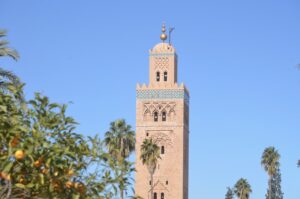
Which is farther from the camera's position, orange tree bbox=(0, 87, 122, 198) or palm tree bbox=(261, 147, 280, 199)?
palm tree bbox=(261, 147, 280, 199)

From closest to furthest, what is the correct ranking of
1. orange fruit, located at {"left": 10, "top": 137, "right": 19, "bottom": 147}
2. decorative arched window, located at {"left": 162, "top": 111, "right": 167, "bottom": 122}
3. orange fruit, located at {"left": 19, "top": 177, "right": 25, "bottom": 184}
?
1. orange fruit, located at {"left": 10, "top": 137, "right": 19, "bottom": 147}
2. orange fruit, located at {"left": 19, "top": 177, "right": 25, "bottom": 184}
3. decorative arched window, located at {"left": 162, "top": 111, "right": 167, "bottom": 122}

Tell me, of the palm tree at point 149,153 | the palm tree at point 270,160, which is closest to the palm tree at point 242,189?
the palm tree at point 270,160

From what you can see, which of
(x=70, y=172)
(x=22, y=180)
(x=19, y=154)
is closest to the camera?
(x=19, y=154)

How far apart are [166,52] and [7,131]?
69.8m

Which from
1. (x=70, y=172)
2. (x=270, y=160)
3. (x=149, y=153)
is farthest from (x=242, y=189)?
(x=70, y=172)

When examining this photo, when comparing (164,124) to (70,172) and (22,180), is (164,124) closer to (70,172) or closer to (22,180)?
(70,172)

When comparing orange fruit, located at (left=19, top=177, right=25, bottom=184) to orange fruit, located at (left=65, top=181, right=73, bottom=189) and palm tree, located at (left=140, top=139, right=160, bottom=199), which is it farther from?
palm tree, located at (left=140, top=139, right=160, bottom=199)

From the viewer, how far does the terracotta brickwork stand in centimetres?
7881

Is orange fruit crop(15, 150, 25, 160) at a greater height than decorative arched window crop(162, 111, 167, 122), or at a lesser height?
lesser

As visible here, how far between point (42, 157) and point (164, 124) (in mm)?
67558

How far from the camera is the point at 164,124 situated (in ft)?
264

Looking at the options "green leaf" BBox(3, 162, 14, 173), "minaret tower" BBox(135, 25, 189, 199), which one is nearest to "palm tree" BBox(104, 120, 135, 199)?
"minaret tower" BBox(135, 25, 189, 199)

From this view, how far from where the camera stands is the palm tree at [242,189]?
8750 centimetres

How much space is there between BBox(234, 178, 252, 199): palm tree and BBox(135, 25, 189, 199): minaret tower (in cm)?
764
